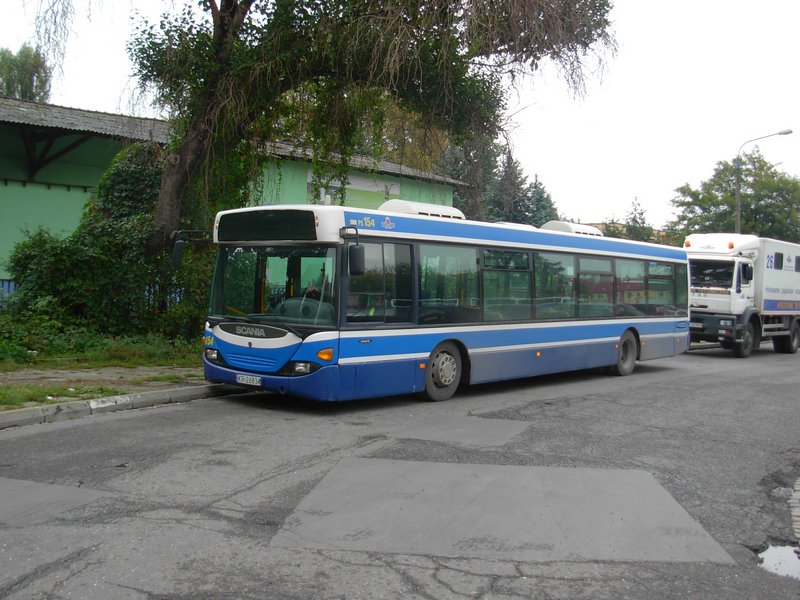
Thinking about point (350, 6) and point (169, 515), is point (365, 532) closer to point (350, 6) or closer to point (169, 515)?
point (169, 515)

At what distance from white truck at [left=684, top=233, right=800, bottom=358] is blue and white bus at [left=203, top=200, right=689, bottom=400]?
364 inches

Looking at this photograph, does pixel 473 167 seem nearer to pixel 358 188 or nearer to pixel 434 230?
pixel 434 230

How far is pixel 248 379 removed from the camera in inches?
399

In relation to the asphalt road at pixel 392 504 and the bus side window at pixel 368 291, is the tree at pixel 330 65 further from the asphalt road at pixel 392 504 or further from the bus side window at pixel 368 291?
the asphalt road at pixel 392 504

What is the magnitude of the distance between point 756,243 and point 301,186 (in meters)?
14.3

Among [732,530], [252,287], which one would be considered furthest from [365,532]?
[252,287]

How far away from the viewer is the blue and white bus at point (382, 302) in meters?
9.73

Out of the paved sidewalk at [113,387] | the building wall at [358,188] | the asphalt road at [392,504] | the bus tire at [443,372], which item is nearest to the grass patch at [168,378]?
the paved sidewalk at [113,387]

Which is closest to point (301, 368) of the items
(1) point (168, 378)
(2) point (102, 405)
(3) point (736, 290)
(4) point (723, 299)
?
(2) point (102, 405)

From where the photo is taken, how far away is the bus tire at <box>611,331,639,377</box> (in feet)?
51.5

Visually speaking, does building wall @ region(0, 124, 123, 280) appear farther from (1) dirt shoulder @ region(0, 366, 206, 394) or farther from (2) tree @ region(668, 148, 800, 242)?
(2) tree @ region(668, 148, 800, 242)

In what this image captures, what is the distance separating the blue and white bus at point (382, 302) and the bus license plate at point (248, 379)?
31mm

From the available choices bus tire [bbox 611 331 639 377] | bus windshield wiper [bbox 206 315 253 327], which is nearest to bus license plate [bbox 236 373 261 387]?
bus windshield wiper [bbox 206 315 253 327]

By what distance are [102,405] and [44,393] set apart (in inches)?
30.6
